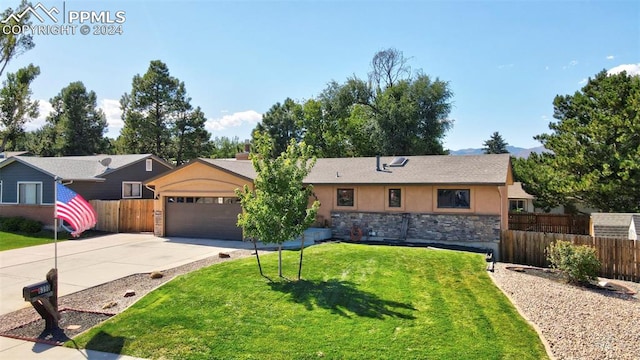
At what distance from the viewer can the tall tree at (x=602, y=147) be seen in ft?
65.4

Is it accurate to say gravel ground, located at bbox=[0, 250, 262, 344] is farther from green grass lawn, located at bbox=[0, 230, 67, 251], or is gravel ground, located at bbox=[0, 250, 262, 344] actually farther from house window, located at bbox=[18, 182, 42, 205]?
house window, located at bbox=[18, 182, 42, 205]

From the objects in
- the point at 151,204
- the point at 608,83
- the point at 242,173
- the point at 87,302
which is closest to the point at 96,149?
the point at 151,204

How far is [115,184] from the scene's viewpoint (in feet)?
87.1

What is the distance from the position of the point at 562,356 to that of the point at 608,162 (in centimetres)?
1789

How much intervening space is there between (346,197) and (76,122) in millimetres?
39919

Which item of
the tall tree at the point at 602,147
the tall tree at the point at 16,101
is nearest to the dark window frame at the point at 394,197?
the tall tree at the point at 602,147

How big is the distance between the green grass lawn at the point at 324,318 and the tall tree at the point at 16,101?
20.8 m

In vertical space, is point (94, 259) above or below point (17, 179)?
below

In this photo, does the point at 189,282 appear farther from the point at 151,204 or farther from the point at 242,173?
the point at 151,204

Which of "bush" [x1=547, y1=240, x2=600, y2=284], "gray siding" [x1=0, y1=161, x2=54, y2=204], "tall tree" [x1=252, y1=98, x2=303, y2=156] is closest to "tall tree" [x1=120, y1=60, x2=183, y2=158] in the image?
"tall tree" [x1=252, y1=98, x2=303, y2=156]

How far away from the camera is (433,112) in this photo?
38.8 meters

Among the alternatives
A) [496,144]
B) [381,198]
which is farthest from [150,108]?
[496,144]

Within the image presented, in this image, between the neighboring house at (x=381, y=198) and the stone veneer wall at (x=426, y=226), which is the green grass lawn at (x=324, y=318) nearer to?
the stone veneer wall at (x=426, y=226)

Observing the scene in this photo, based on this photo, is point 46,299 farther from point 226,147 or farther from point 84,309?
point 226,147
